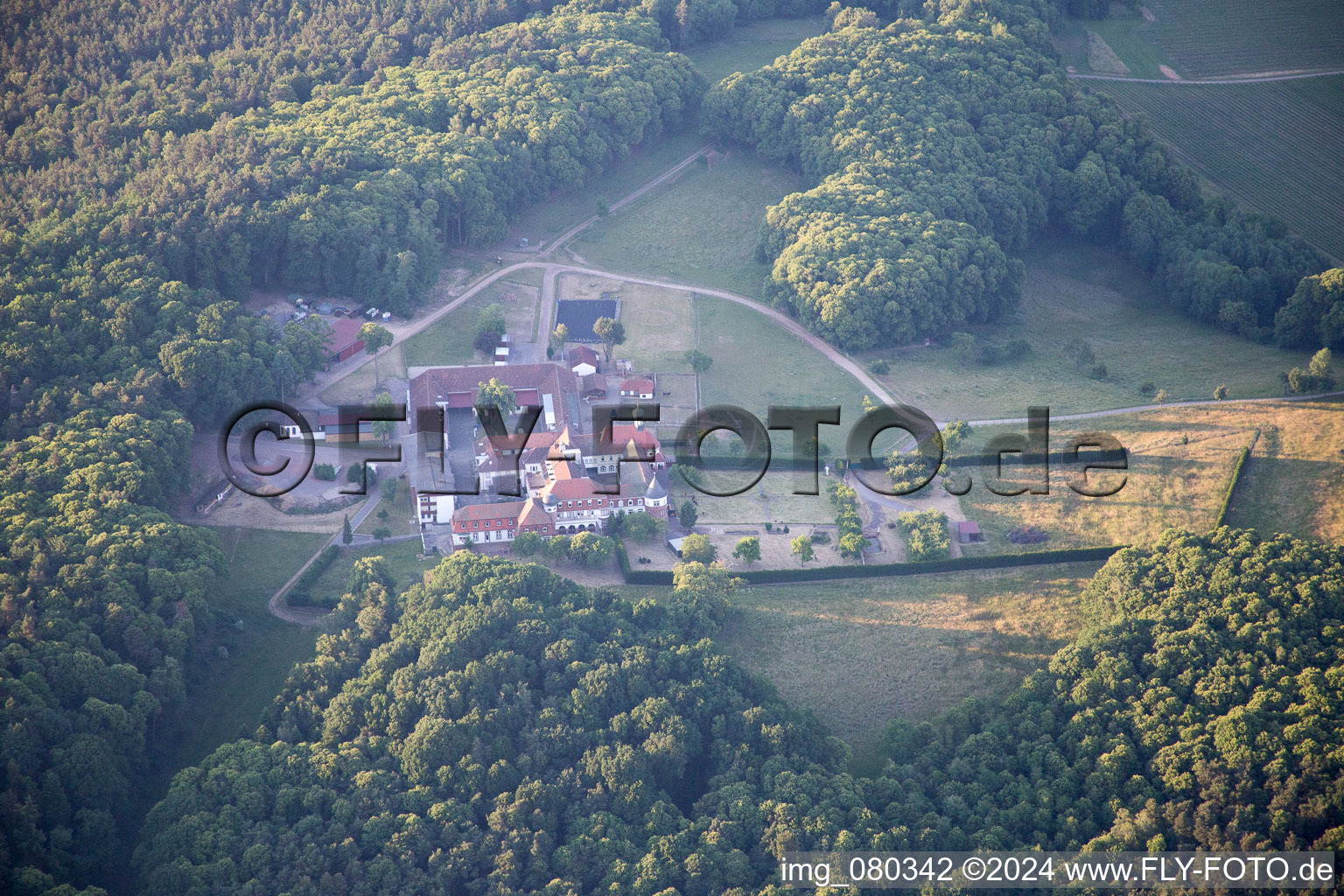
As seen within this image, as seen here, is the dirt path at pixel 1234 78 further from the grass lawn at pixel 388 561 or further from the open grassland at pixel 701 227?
the grass lawn at pixel 388 561

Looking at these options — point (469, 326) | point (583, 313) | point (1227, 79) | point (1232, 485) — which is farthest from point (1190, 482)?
point (1227, 79)

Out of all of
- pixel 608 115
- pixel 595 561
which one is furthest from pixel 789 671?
pixel 608 115

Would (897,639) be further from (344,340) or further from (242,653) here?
(344,340)

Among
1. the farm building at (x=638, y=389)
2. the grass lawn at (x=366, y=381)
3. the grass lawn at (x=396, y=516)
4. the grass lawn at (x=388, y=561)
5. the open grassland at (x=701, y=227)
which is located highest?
the open grassland at (x=701, y=227)

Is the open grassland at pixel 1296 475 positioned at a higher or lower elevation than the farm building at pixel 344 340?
lower

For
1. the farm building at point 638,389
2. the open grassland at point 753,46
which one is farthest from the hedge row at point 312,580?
the open grassland at point 753,46

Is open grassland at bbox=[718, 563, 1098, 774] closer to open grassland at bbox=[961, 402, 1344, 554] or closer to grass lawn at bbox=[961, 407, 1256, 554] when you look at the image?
grass lawn at bbox=[961, 407, 1256, 554]

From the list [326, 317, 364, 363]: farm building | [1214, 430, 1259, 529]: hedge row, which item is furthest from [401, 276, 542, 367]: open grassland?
[1214, 430, 1259, 529]: hedge row
